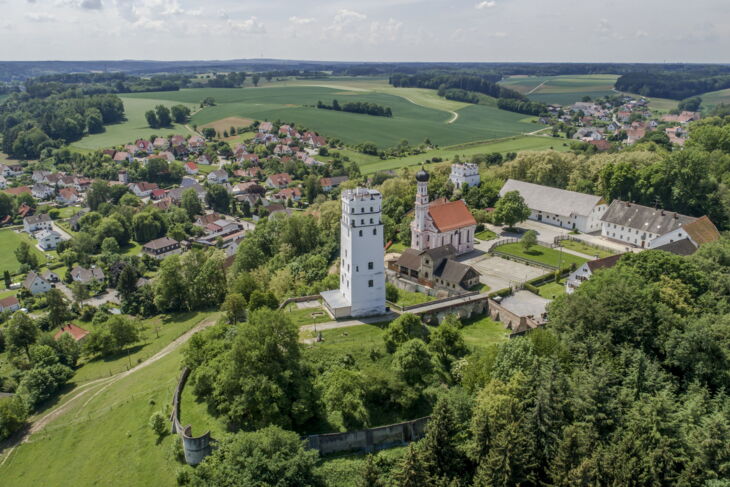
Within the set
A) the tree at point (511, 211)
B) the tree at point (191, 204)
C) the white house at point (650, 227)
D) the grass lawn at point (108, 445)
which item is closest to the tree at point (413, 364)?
the grass lawn at point (108, 445)

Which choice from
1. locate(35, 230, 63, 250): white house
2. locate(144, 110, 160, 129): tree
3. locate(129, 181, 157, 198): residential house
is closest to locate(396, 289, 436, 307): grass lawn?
locate(35, 230, 63, 250): white house

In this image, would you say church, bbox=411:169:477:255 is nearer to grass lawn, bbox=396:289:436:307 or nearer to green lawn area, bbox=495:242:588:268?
green lawn area, bbox=495:242:588:268

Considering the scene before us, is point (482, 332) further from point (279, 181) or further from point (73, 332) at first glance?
point (279, 181)

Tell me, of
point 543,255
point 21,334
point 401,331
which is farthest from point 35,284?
point 543,255

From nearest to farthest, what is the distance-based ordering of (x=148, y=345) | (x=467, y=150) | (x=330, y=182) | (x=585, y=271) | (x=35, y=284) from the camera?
(x=585, y=271), (x=148, y=345), (x=35, y=284), (x=330, y=182), (x=467, y=150)

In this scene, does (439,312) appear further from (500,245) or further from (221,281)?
(221,281)

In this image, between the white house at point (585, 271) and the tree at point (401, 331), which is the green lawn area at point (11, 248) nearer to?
the tree at point (401, 331)

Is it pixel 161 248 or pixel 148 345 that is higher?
pixel 161 248
